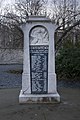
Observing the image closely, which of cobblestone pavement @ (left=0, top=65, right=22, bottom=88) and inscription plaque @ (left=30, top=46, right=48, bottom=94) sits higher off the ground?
inscription plaque @ (left=30, top=46, right=48, bottom=94)

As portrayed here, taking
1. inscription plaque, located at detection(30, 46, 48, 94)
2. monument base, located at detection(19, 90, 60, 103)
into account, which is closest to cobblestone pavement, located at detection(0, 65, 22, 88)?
inscription plaque, located at detection(30, 46, 48, 94)

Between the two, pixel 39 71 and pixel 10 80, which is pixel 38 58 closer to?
pixel 39 71

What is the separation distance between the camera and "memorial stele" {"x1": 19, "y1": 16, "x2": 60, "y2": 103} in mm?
8109

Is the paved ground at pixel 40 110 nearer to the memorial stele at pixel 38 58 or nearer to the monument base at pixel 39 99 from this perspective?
the monument base at pixel 39 99

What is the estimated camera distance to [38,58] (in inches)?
321

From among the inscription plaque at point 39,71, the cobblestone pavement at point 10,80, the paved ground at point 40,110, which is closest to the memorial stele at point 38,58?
the inscription plaque at point 39,71

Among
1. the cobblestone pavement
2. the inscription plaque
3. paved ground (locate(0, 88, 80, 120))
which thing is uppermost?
the inscription plaque

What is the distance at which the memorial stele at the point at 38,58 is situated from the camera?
811 centimetres

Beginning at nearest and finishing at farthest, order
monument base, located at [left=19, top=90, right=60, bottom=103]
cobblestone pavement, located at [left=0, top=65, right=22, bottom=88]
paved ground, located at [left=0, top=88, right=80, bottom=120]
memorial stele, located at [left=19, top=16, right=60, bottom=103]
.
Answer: paved ground, located at [left=0, top=88, right=80, bottom=120], monument base, located at [left=19, top=90, right=60, bottom=103], memorial stele, located at [left=19, top=16, right=60, bottom=103], cobblestone pavement, located at [left=0, top=65, right=22, bottom=88]

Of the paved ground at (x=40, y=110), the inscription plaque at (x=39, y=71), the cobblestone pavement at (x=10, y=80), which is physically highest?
the inscription plaque at (x=39, y=71)

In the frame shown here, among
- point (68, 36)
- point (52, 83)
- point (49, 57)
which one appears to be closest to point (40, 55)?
point (49, 57)

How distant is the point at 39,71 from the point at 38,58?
434 millimetres

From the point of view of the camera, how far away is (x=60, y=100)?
8.32 meters

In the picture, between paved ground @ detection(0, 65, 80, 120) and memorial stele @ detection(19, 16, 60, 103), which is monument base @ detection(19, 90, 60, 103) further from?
paved ground @ detection(0, 65, 80, 120)
